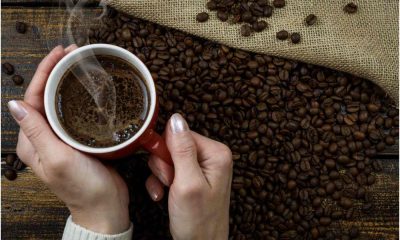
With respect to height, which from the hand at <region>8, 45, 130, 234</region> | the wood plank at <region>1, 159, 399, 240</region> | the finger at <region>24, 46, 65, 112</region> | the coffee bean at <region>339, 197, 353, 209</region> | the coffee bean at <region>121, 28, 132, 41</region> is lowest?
the wood plank at <region>1, 159, 399, 240</region>

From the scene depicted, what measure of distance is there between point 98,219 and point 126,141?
24 cm

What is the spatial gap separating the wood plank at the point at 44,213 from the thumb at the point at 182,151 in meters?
0.51

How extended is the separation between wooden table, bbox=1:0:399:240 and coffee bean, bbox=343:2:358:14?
1.31ft

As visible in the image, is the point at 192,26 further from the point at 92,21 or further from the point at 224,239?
the point at 224,239

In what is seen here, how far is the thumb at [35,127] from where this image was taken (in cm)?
101

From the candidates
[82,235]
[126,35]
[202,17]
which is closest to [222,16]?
[202,17]

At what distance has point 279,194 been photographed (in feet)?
4.53

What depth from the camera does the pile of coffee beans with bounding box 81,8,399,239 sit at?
137 centimetres

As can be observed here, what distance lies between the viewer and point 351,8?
1.41m

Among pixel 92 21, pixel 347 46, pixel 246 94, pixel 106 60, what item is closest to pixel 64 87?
pixel 106 60

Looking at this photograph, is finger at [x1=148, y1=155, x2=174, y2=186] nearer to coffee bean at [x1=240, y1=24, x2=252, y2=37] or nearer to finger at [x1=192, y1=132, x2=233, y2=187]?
finger at [x1=192, y1=132, x2=233, y2=187]

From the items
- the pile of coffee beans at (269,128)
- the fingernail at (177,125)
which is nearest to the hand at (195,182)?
the fingernail at (177,125)

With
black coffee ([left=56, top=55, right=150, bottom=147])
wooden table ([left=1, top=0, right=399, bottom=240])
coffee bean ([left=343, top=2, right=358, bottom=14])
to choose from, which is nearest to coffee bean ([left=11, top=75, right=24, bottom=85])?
wooden table ([left=1, top=0, right=399, bottom=240])

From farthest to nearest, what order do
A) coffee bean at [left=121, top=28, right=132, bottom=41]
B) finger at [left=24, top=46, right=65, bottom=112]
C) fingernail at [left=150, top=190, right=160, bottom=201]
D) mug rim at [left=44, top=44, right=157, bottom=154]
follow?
coffee bean at [left=121, top=28, right=132, bottom=41], fingernail at [left=150, top=190, right=160, bottom=201], finger at [left=24, top=46, right=65, bottom=112], mug rim at [left=44, top=44, right=157, bottom=154]
